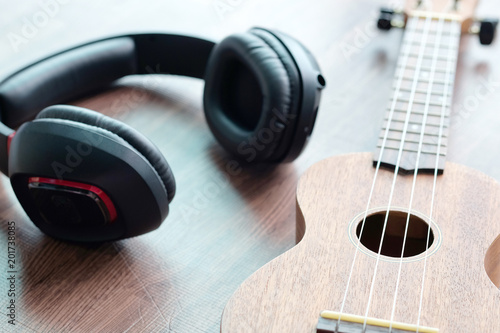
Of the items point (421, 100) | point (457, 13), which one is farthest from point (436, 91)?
point (457, 13)

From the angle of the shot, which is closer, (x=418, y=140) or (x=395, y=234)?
(x=395, y=234)

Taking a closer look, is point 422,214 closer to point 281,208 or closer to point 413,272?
point 413,272

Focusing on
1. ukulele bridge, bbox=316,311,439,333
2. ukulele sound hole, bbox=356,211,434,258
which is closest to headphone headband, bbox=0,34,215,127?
ukulele sound hole, bbox=356,211,434,258

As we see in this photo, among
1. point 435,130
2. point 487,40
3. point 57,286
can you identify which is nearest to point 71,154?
point 57,286

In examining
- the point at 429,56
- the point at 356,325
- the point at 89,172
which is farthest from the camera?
the point at 429,56

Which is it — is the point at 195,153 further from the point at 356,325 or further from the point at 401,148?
the point at 356,325

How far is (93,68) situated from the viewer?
1.32m

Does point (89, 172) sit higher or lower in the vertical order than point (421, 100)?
higher

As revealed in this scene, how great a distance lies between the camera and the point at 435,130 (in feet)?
3.67

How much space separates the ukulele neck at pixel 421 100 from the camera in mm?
1062

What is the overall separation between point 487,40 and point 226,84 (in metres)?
0.63

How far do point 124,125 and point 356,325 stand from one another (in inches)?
16.7

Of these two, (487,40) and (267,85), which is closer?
(267,85)

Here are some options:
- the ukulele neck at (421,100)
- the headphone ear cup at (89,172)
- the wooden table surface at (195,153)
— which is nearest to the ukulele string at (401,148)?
the ukulele neck at (421,100)
